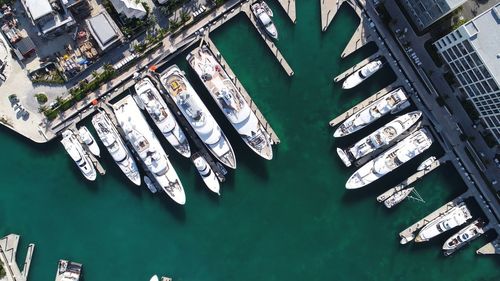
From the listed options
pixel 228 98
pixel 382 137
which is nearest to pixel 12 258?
pixel 228 98

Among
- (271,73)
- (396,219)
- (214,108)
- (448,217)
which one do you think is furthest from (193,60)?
(448,217)

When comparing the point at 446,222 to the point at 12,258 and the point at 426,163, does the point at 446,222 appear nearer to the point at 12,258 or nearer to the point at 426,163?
the point at 426,163

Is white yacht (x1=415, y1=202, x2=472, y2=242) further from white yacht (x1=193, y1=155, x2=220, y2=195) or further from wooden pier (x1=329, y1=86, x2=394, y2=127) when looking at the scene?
white yacht (x1=193, y1=155, x2=220, y2=195)

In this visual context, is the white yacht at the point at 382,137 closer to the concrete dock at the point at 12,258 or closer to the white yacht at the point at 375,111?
the white yacht at the point at 375,111

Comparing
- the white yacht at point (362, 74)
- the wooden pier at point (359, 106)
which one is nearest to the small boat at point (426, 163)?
the wooden pier at point (359, 106)

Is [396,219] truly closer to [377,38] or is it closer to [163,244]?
[377,38]

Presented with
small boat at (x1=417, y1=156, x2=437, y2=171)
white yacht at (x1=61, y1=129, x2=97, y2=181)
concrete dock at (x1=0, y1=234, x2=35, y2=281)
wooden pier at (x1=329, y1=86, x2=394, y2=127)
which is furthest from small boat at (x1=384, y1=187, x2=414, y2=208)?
concrete dock at (x1=0, y1=234, x2=35, y2=281)
